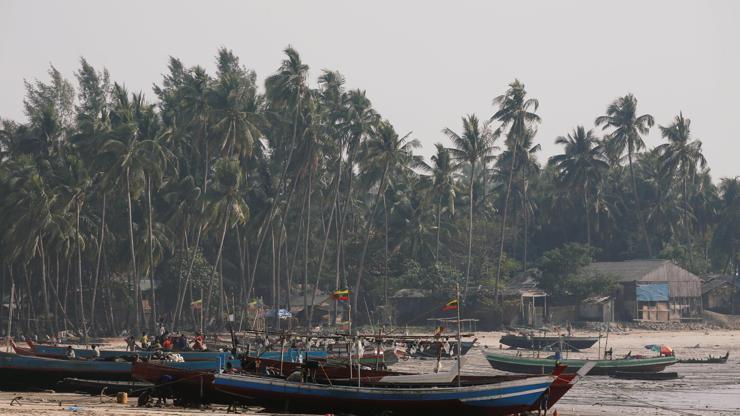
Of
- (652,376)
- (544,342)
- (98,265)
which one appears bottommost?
(652,376)

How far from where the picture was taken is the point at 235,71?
95.3 m

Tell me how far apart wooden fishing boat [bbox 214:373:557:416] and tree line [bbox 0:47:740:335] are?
127 ft

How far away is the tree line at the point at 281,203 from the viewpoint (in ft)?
231

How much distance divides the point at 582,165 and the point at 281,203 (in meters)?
30.7

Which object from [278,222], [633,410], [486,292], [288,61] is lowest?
[633,410]

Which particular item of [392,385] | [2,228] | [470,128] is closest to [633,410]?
[392,385]

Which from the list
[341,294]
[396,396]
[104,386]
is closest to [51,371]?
[104,386]

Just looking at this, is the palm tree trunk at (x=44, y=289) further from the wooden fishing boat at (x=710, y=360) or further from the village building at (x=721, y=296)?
the village building at (x=721, y=296)

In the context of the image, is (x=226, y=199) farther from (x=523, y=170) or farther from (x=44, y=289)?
(x=523, y=170)

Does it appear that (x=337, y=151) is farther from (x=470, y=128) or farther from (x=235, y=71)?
(x=235, y=71)

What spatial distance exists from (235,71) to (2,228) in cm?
3303

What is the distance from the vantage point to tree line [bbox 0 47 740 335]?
70.5 metres

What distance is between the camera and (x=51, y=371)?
39062 mm

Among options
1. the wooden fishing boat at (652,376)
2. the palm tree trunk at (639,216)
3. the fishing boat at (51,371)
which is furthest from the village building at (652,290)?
the fishing boat at (51,371)
